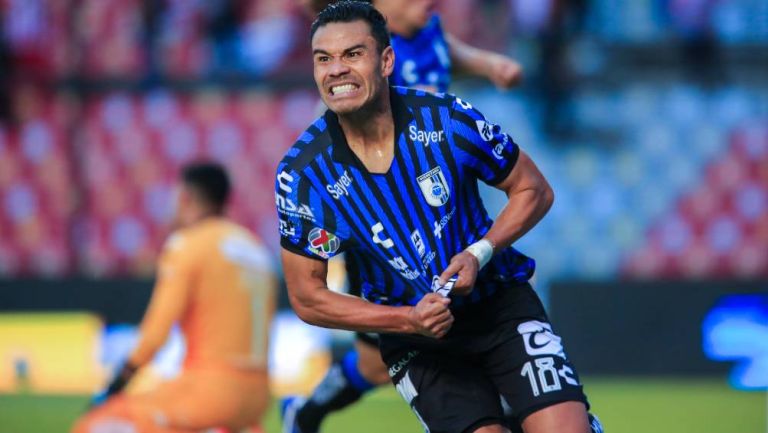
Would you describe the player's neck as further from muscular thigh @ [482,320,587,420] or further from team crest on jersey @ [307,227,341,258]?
muscular thigh @ [482,320,587,420]

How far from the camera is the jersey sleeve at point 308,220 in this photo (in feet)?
14.3

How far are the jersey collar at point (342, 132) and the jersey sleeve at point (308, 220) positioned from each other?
149 millimetres

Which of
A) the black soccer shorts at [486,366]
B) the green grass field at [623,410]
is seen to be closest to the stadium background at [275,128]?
the green grass field at [623,410]

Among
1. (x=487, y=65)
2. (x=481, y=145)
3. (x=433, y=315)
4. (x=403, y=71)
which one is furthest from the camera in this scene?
(x=487, y=65)

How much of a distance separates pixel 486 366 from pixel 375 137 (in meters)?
0.92

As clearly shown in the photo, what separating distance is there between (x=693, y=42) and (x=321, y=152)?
8331mm

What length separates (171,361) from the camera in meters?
10.5

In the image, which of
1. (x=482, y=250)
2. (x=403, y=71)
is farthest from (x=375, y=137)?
(x=403, y=71)

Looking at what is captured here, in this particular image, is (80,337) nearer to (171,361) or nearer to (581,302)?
(171,361)

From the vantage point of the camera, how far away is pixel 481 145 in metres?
4.38

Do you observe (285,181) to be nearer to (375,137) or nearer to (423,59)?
(375,137)

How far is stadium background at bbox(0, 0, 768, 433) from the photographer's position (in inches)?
465

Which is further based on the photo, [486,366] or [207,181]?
[207,181]

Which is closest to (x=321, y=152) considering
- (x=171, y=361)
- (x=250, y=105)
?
(x=171, y=361)
